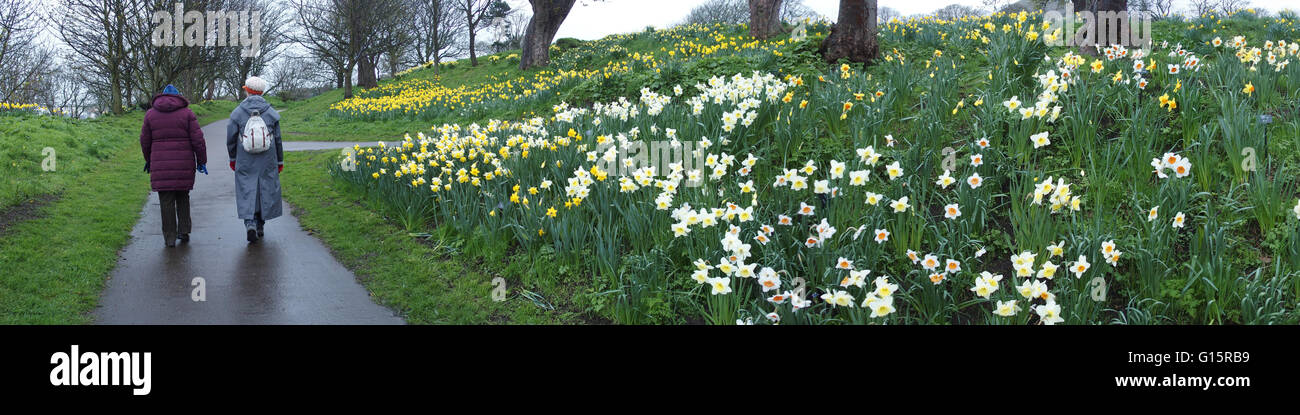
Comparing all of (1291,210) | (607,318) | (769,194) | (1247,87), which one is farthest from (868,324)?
(1247,87)

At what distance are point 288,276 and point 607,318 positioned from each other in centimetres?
Result: 239

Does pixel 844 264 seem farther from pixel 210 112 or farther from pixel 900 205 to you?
pixel 210 112

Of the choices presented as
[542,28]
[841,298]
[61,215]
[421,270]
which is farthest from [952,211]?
[542,28]

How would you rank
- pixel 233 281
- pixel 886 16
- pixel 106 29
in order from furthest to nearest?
1. pixel 886 16
2. pixel 106 29
3. pixel 233 281

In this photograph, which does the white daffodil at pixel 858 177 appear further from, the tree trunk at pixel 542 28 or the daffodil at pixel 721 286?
the tree trunk at pixel 542 28

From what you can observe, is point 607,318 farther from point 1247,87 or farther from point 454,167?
point 1247,87

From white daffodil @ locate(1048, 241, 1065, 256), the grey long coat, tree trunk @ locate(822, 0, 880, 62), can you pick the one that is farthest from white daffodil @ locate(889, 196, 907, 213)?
tree trunk @ locate(822, 0, 880, 62)

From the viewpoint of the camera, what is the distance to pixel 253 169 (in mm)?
5973

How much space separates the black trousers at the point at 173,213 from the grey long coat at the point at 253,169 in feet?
1.28

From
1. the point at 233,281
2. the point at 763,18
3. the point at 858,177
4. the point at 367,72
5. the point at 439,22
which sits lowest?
the point at 233,281

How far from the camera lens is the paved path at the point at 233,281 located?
3.98 m

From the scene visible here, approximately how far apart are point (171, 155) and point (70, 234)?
110 centimetres

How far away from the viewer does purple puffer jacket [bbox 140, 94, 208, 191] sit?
5707 mm

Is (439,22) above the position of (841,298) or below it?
above
